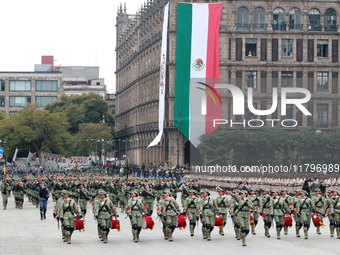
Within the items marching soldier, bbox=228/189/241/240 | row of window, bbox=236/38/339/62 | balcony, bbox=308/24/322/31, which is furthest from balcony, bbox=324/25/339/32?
marching soldier, bbox=228/189/241/240

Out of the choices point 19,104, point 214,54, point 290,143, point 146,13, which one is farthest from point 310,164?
point 19,104

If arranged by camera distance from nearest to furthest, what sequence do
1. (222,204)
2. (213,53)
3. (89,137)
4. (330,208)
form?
(330,208) → (222,204) → (213,53) → (89,137)

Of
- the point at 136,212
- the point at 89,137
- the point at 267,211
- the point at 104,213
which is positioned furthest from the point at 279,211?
the point at 89,137

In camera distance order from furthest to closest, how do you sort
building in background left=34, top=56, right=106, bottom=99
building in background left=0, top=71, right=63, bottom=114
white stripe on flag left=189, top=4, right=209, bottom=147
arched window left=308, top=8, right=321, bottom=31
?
building in background left=34, top=56, right=106, bottom=99, building in background left=0, top=71, right=63, bottom=114, arched window left=308, top=8, right=321, bottom=31, white stripe on flag left=189, top=4, right=209, bottom=147

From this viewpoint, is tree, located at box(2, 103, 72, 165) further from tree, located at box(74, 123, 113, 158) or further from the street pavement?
the street pavement

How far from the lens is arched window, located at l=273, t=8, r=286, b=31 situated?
81250 mm

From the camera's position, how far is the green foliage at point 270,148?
199 ft

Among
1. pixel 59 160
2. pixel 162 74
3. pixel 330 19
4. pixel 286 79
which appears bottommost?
pixel 59 160

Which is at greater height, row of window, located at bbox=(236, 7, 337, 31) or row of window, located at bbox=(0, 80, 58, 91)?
row of window, located at bbox=(236, 7, 337, 31)

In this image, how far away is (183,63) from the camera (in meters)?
77.6

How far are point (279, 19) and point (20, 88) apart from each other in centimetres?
6889

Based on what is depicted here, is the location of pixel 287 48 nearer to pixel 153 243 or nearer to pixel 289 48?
pixel 289 48

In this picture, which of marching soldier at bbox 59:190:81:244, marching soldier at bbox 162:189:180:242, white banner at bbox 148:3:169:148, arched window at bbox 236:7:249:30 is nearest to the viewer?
marching soldier at bbox 59:190:81:244

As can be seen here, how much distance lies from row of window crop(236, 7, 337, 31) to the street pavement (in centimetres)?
5711
